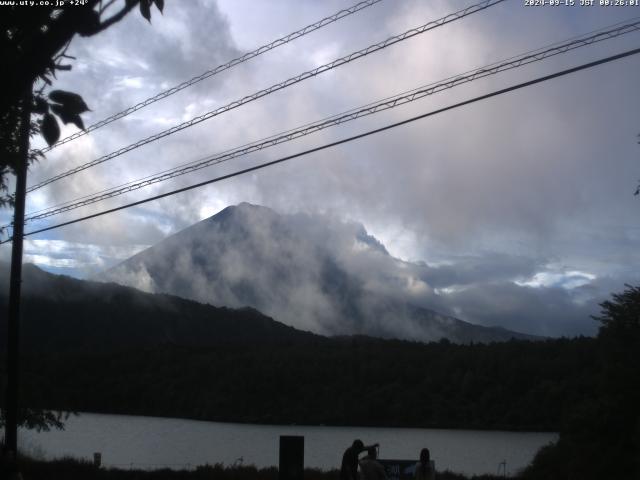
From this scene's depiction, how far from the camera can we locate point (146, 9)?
434 centimetres

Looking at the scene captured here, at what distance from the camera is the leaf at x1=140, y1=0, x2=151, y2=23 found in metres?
4.30

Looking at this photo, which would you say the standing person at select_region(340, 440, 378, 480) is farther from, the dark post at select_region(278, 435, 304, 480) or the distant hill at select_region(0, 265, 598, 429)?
the distant hill at select_region(0, 265, 598, 429)

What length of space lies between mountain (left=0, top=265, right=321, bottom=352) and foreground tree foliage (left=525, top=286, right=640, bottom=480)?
4766 centimetres

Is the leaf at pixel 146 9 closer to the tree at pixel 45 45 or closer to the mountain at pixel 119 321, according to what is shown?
the tree at pixel 45 45

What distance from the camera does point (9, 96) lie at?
148 inches

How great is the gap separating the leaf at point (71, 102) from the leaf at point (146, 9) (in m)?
0.57

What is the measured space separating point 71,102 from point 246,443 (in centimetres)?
6849

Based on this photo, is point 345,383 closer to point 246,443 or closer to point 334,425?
point 334,425

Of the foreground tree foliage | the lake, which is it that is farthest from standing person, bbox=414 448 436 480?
the lake

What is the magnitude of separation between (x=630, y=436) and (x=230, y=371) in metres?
92.0

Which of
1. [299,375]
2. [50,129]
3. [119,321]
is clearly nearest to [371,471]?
[50,129]

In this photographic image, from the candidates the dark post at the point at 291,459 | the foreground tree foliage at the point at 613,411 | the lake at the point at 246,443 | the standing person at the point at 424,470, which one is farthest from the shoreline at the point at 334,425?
the standing person at the point at 424,470

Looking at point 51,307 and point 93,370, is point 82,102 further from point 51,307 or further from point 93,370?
point 51,307

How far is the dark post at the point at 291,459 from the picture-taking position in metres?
14.0
